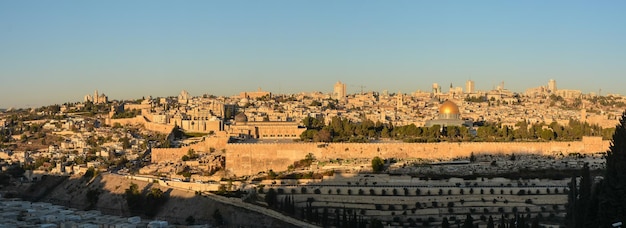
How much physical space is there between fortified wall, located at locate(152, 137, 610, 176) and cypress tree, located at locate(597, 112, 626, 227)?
16307 mm

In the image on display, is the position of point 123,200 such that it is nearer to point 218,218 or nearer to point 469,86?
point 218,218

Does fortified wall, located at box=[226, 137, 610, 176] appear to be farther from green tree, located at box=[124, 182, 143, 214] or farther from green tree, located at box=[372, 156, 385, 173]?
green tree, located at box=[124, 182, 143, 214]

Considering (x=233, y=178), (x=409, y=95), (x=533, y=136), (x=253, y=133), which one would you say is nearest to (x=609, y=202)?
(x=233, y=178)

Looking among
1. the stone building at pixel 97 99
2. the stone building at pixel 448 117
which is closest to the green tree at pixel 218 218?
the stone building at pixel 448 117

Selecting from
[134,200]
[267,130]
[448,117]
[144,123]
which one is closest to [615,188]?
[134,200]

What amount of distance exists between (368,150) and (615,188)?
18542mm

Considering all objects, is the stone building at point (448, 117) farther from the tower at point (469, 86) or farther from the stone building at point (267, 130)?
the tower at point (469, 86)

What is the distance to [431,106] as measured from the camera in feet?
242

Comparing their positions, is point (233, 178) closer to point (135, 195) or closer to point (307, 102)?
point (135, 195)

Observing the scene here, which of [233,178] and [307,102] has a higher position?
[307,102]

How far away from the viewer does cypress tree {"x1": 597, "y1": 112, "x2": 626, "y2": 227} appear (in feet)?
59.7

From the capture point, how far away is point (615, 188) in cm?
1847

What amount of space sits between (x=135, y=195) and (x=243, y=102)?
42.9 meters

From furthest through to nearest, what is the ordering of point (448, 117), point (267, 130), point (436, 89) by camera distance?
point (436, 89), point (267, 130), point (448, 117)
